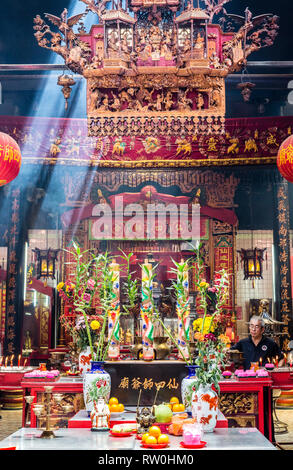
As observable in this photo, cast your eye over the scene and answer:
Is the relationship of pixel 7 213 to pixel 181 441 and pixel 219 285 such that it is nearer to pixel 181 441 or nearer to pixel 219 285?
pixel 219 285

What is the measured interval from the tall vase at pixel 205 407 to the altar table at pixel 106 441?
0.05 metres

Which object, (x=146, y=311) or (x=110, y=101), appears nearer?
(x=146, y=311)

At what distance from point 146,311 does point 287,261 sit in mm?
4522

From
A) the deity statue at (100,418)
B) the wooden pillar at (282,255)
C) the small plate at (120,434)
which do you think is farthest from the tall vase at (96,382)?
the wooden pillar at (282,255)

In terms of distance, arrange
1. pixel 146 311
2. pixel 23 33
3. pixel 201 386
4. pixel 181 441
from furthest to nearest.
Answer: pixel 23 33
pixel 146 311
pixel 201 386
pixel 181 441

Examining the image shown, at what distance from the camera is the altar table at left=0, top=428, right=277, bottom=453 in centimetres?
238

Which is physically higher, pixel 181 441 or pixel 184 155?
pixel 184 155

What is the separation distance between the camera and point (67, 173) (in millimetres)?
8570

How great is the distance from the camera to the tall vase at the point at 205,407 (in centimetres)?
284

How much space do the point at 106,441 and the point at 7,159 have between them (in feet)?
9.80

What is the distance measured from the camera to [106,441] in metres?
2.55

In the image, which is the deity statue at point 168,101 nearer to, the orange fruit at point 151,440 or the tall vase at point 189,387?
the tall vase at point 189,387

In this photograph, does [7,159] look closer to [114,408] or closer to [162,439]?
[114,408]

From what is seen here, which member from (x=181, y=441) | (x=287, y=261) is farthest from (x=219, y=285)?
(x=287, y=261)
